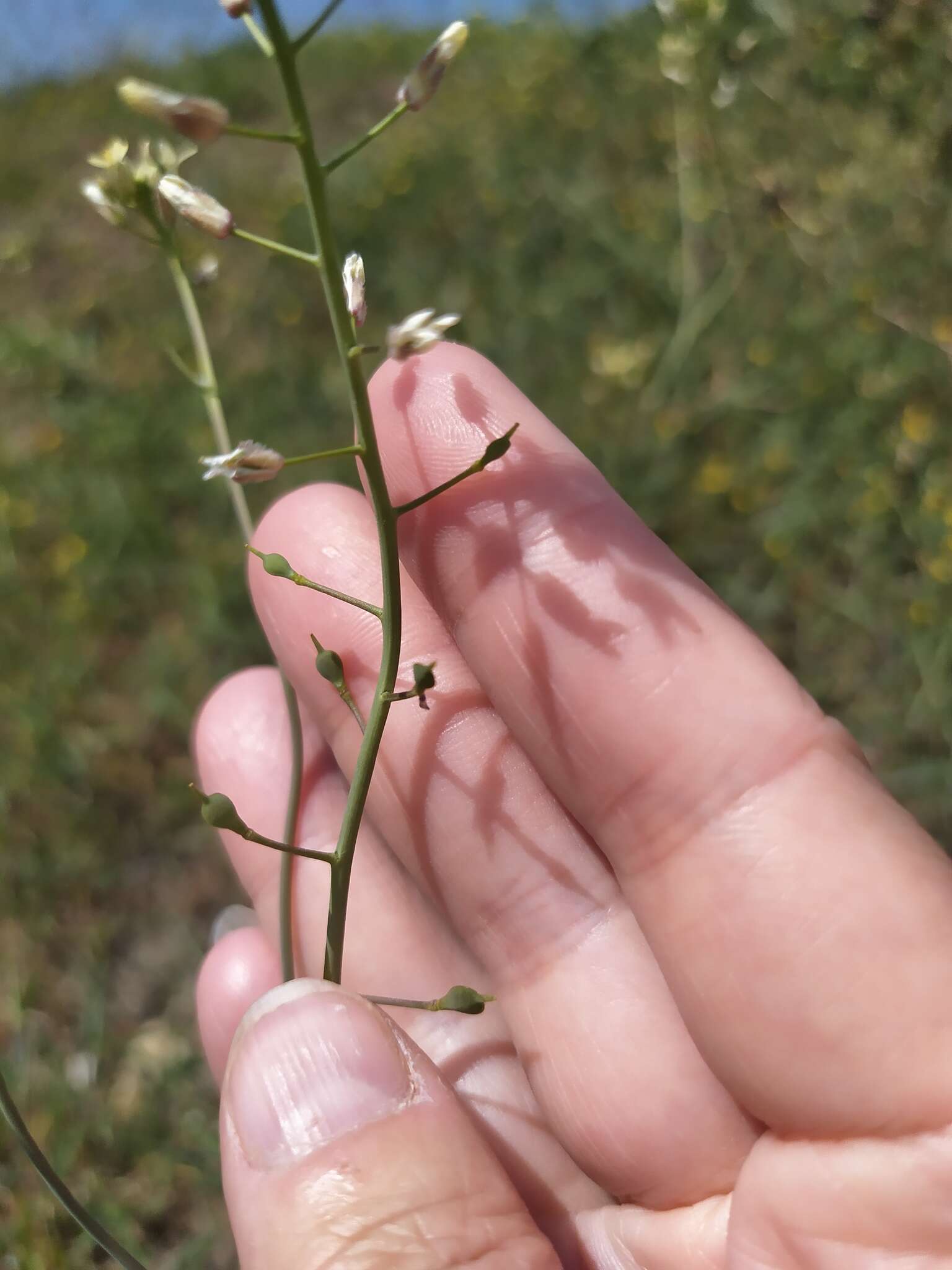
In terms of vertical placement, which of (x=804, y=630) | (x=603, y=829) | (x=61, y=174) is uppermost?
(x=61, y=174)

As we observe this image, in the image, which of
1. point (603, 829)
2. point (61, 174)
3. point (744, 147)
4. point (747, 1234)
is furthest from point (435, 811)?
point (61, 174)

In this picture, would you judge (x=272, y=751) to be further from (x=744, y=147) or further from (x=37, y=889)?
(x=744, y=147)

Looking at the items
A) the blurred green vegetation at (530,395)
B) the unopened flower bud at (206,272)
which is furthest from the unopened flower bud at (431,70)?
the blurred green vegetation at (530,395)

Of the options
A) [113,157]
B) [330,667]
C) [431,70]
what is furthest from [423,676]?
[113,157]

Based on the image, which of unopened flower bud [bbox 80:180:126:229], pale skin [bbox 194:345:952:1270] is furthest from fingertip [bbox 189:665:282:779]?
unopened flower bud [bbox 80:180:126:229]

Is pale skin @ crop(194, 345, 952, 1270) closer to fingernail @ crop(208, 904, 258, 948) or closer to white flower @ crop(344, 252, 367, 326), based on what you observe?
fingernail @ crop(208, 904, 258, 948)

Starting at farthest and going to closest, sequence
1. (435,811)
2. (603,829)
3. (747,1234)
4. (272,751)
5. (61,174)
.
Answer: (61,174)
(272,751)
(435,811)
(603,829)
(747,1234)

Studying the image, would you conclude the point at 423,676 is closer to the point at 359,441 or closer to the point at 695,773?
the point at 359,441
